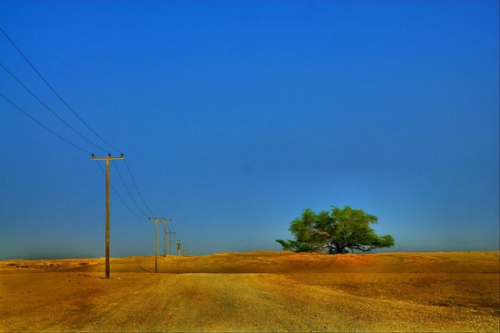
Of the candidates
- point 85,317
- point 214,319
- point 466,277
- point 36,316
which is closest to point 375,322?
point 214,319

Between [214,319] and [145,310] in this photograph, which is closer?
[214,319]

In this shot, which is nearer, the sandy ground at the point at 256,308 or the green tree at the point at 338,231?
the sandy ground at the point at 256,308

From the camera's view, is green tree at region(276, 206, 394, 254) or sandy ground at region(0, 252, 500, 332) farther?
green tree at region(276, 206, 394, 254)

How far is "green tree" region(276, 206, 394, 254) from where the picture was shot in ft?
239

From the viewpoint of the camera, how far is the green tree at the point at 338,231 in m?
72.9

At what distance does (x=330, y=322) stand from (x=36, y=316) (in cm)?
1023

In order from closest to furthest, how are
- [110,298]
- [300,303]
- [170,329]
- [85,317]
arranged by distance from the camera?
1. [170,329]
2. [85,317]
3. [300,303]
4. [110,298]

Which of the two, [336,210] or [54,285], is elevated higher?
[336,210]

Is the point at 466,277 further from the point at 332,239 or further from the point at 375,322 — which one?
the point at 332,239

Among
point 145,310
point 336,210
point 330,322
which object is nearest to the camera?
point 330,322

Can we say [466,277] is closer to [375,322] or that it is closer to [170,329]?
[375,322]

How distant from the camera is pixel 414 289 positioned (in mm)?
29703

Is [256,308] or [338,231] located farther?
[338,231]

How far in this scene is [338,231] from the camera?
7262 cm
